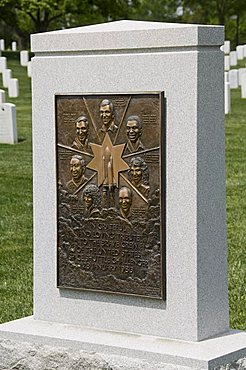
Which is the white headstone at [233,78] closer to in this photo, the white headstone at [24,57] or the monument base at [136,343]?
the white headstone at [24,57]

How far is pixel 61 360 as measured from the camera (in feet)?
19.1

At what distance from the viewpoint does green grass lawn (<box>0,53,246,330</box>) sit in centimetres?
792

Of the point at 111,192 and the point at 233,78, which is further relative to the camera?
the point at 233,78

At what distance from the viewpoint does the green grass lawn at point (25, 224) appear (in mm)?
7920

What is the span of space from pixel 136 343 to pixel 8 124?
41.6ft

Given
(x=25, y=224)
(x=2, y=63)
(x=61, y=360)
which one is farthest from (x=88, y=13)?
(x=61, y=360)

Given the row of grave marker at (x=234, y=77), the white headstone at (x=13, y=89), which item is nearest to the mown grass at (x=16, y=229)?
the row of grave marker at (x=234, y=77)

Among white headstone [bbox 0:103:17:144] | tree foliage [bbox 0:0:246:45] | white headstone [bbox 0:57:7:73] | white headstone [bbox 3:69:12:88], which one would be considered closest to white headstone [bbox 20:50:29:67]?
tree foliage [bbox 0:0:246:45]

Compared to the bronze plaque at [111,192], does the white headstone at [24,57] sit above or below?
above

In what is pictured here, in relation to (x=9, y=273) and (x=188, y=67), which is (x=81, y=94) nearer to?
(x=188, y=67)

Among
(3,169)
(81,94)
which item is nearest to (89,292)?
(81,94)

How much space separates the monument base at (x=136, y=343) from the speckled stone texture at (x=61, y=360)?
0.08 ft

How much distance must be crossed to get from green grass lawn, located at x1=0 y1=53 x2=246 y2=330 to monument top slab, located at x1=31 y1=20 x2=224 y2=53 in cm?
236

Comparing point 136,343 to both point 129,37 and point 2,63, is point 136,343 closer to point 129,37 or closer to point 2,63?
point 129,37
